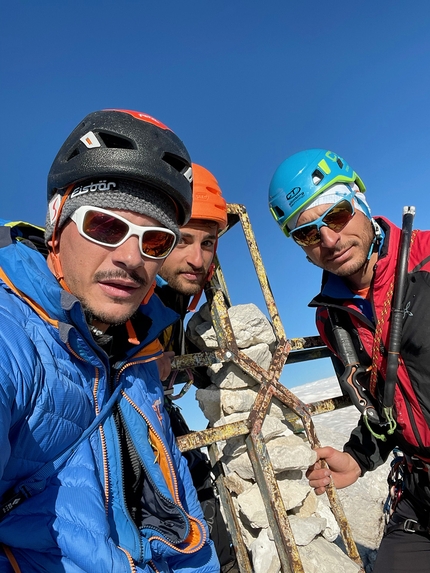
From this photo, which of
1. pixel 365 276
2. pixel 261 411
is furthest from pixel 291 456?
pixel 365 276

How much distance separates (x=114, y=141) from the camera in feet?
6.70

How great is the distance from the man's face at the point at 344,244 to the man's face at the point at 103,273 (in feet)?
6.56

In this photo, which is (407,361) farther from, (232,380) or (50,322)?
(50,322)

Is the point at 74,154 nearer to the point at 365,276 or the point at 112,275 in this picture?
the point at 112,275

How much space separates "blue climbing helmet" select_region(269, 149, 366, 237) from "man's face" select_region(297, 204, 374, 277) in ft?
0.49

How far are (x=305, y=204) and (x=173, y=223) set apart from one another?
5.61ft

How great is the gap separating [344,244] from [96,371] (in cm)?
244

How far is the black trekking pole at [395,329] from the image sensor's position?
2.82 m

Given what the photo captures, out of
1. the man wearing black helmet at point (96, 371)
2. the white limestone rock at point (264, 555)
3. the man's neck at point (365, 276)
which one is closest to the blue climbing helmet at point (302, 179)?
the man's neck at point (365, 276)

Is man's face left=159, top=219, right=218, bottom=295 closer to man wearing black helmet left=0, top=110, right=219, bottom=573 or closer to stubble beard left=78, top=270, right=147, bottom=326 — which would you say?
man wearing black helmet left=0, top=110, right=219, bottom=573

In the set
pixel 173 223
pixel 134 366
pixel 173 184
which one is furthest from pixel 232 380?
pixel 173 184

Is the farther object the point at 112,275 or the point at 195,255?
the point at 195,255

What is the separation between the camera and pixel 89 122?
2068 millimetres

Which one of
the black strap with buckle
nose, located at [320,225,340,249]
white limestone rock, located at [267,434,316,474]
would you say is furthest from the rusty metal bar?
the black strap with buckle
